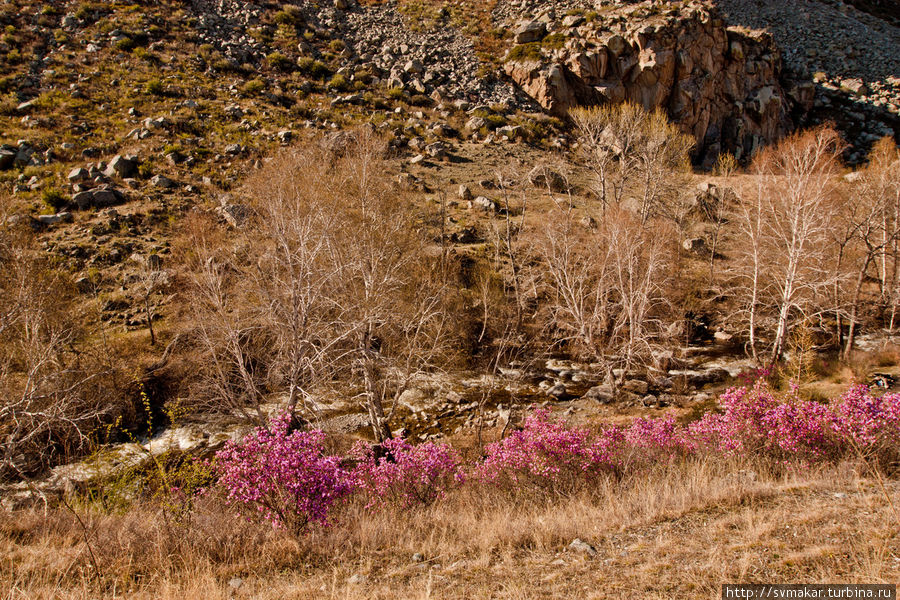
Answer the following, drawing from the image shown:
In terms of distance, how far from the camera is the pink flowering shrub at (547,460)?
8867 millimetres

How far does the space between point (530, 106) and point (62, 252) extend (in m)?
40.6

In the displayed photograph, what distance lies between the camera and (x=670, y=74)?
154 ft

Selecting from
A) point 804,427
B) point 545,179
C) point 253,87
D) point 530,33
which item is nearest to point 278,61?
point 253,87

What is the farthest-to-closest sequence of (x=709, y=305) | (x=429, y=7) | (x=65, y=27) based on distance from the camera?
(x=429, y=7) < (x=65, y=27) < (x=709, y=305)

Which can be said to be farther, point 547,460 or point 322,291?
point 322,291

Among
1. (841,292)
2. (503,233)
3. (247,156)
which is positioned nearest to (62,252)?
(247,156)

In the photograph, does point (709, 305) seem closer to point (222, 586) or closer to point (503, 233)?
point (503, 233)

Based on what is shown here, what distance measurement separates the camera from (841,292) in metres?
22.4

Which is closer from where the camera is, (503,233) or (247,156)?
(503,233)

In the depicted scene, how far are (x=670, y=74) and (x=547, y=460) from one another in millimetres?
50678

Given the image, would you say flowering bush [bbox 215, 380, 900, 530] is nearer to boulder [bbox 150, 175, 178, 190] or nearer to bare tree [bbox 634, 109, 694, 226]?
bare tree [bbox 634, 109, 694, 226]

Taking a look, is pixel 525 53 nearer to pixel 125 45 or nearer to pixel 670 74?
pixel 670 74

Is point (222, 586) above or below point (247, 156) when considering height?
below

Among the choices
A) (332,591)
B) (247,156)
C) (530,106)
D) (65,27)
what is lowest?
(332,591)
